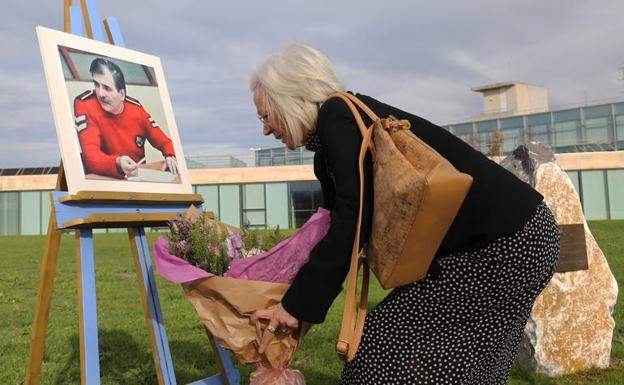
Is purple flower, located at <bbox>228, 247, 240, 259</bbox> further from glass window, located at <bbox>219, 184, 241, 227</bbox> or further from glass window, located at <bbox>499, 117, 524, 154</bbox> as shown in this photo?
glass window, located at <bbox>499, 117, 524, 154</bbox>

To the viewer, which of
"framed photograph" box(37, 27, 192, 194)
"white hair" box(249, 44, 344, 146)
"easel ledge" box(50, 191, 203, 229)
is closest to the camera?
"white hair" box(249, 44, 344, 146)

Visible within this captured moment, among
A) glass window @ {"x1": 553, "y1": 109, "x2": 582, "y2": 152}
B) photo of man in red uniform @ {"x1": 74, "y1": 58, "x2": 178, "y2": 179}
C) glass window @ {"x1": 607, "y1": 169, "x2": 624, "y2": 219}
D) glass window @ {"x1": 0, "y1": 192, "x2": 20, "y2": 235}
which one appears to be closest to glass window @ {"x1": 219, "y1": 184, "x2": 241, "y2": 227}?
glass window @ {"x1": 0, "y1": 192, "x2": 20, "y2": 235}

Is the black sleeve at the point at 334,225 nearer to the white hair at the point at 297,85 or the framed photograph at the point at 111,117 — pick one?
the white hair at the point at 297,85

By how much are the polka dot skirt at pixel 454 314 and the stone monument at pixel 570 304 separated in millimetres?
3188

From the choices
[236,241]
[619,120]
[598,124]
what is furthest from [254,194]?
[236,241]

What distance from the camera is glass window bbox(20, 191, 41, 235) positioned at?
1421 inches

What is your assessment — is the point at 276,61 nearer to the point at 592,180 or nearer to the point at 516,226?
the point at 516,226

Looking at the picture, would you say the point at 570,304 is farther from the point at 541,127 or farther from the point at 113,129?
the point at 541,127

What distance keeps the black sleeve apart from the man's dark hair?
2.45 m

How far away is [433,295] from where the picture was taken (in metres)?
2.05

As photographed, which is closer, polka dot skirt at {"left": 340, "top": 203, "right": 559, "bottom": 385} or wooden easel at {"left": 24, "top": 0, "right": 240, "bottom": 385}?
polka dot skirt at {"left": 340, "top": 203, "right": 559, "bottom": 385}

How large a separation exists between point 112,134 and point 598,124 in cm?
4003

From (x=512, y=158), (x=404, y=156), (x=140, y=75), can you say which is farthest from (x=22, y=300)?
(x=404, y=156)

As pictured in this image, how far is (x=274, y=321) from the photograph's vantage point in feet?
7.27
